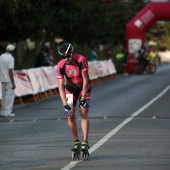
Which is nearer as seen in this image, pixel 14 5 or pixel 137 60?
pixel 14 5

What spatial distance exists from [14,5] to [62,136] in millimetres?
12318

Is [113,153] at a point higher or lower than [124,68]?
higher

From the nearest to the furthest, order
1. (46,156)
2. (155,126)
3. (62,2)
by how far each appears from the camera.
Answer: (46,156) < (155,126) < (62,2)

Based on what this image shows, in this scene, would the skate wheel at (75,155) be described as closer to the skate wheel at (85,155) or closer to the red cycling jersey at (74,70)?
the skate wheel at (85,155)

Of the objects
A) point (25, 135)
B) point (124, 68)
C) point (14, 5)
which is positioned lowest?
point (124, 68)

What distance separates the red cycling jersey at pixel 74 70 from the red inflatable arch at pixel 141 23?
35.7 m

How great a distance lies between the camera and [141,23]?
4766cm

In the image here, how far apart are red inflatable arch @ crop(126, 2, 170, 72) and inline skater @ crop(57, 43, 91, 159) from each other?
117ft

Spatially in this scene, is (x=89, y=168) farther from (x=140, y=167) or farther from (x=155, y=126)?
(x=155, y=126)

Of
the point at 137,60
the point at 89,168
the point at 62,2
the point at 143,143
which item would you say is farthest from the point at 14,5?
the point at 137,60

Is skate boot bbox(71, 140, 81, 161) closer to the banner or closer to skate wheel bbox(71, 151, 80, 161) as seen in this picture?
skate wheel bbox(71, 151, 80, 161)

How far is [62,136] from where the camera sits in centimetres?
1461

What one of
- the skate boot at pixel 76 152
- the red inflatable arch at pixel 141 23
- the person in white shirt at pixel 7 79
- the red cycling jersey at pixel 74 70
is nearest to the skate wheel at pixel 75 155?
the skate boot at pixel 76 152

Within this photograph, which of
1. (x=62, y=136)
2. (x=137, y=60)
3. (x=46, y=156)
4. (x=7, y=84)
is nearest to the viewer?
(x=46, y=156)
